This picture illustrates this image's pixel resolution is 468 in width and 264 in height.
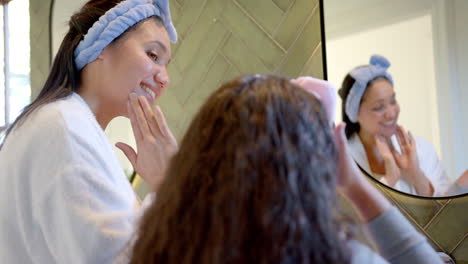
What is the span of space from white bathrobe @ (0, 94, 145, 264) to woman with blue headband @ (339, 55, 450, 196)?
63 cm

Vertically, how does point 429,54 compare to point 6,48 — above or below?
above

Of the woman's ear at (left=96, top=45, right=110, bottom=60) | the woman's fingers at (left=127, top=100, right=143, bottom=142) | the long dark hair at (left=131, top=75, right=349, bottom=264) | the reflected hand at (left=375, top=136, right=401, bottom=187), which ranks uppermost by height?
the long dark hair at (left=131, top=75, right=349, bottom=264)

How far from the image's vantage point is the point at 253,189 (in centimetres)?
50

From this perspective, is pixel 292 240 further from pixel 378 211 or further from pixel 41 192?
pixel 41 192

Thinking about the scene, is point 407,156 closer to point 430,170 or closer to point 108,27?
point 430,170

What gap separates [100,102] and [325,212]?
0.70 metres

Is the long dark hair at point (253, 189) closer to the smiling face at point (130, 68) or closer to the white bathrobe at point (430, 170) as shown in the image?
the smiling face at point (130, 68)

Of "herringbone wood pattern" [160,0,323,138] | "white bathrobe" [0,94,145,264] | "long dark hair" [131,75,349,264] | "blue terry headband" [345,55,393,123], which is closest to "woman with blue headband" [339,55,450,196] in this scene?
"blue terry headband" [345,55,393,123]

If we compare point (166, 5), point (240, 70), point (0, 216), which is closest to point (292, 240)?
point (0, 216)

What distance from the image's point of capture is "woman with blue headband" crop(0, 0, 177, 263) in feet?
2.84

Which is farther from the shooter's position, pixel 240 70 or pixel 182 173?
pixel 240 70

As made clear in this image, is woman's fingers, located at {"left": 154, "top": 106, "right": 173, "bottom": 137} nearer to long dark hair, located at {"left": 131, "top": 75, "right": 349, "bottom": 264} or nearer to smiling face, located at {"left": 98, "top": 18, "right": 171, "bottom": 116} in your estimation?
smiling face, located at {"left": 98, "top": 18, "right": 171, "bottom": 116}

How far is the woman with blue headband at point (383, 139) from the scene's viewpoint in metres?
1.25

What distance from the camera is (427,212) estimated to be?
4.17 ft
